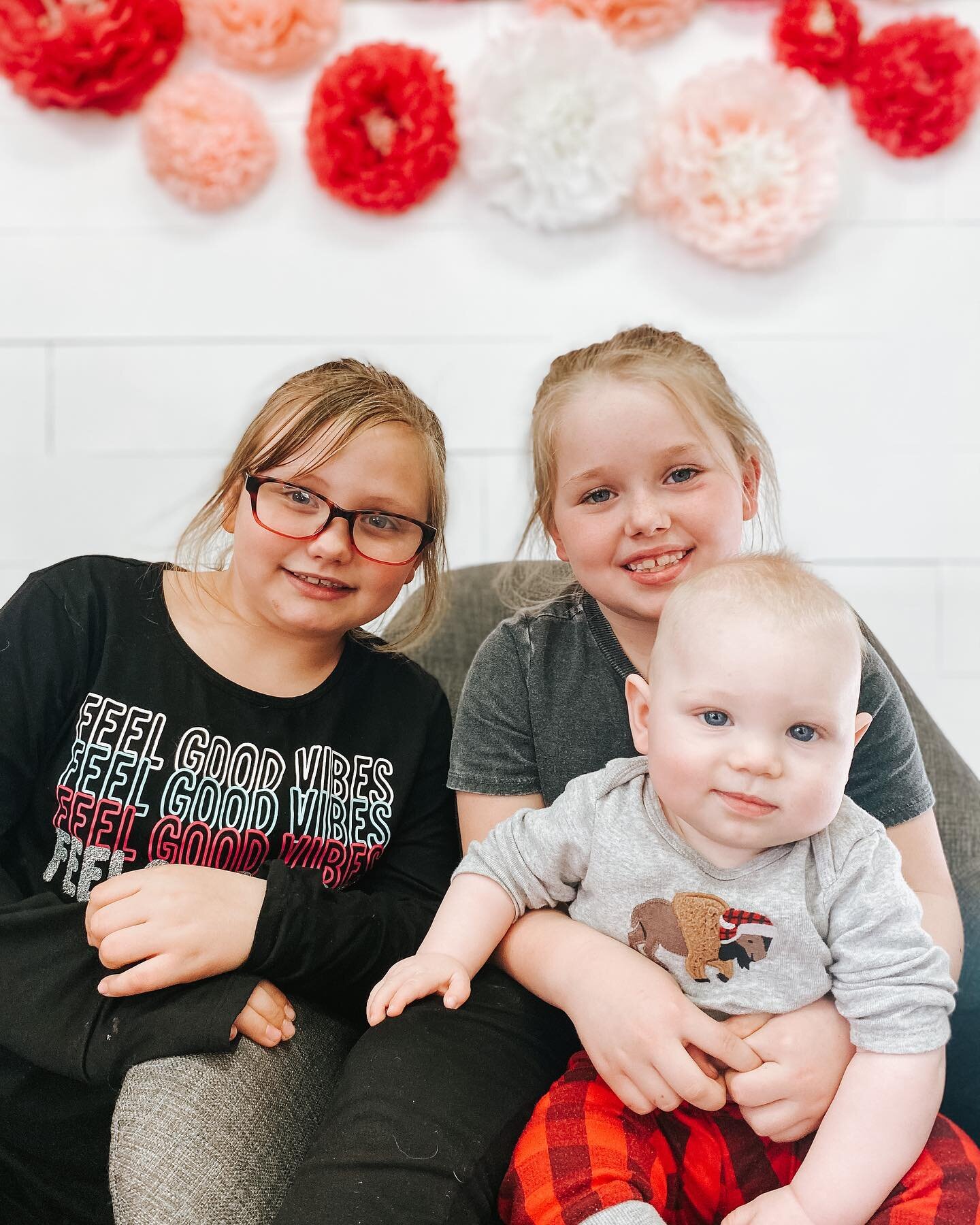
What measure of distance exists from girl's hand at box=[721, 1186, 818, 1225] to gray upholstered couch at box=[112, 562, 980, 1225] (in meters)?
0.31

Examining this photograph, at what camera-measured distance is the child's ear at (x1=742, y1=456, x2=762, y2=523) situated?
106 cm

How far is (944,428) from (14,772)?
1485 millimetres

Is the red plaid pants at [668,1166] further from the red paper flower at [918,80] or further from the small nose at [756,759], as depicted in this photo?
the red paper flower at [918,80]

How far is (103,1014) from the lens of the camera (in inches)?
33.5

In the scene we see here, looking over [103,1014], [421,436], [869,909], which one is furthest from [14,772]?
[869,909]

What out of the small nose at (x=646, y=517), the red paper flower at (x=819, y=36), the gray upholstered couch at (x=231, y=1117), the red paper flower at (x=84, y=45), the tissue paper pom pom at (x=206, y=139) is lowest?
the gray upholstered couch at (x=231, y=1117)

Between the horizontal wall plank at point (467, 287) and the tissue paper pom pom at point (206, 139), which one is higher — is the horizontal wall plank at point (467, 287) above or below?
below

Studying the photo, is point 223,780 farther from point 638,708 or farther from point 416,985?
point 638,708

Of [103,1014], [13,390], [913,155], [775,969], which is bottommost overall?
[103,1014]

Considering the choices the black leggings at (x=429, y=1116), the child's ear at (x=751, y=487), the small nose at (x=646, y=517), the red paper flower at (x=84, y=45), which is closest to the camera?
the black leggings at (x=429, y=1116)

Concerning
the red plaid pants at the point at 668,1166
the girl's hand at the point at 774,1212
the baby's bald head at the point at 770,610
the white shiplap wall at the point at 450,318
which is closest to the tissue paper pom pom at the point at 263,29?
the white shiplap wall at the point at 450,318

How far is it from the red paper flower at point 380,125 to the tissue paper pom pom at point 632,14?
0.23m

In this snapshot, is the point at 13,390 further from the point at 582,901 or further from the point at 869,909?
the point at 869,909

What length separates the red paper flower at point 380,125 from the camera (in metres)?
1.66
